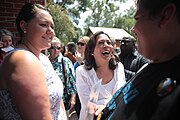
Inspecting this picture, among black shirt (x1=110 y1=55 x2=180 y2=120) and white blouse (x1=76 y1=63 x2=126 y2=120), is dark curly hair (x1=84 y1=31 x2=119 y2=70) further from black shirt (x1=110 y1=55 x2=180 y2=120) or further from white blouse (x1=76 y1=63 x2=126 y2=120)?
black shirt (x1=110 y1=55 x2=180 y2=120)

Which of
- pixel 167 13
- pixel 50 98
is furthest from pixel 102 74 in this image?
pixel 167 13

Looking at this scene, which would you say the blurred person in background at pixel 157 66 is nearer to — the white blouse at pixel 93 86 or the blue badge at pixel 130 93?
the blue badge at pixel 130 93

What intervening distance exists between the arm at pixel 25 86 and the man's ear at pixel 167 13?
1018mm

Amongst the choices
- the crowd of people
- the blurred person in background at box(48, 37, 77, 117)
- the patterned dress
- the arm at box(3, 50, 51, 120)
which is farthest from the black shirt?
the blurred person in background at box(48, 37, 77, 117)

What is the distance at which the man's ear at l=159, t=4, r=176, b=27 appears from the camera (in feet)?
2.99

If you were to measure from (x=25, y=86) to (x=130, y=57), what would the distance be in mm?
Result: 3096

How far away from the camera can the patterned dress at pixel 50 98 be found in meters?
1.75

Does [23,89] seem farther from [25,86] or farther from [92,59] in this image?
[92,59]

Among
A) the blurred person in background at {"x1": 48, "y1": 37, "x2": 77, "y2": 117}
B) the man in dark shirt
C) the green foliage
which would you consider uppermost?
the man in dark shirt

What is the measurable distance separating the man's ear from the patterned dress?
118 cm

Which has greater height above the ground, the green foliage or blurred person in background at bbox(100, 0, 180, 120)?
blurred person in background at bbox(100, 0, 180, 120)

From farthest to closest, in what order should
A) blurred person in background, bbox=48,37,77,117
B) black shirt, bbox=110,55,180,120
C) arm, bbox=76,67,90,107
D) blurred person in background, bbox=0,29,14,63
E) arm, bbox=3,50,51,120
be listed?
blurred person in background, bbox=48,37,77,117, blurred person in background, bbox=0,29,14,63, arm, bbox=76,67,90,107, arm, bbox=3,50,51,120, black shirt, bbox=110,55,180,120

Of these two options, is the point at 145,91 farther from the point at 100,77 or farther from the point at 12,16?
the point at 12,16

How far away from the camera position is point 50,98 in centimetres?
208
